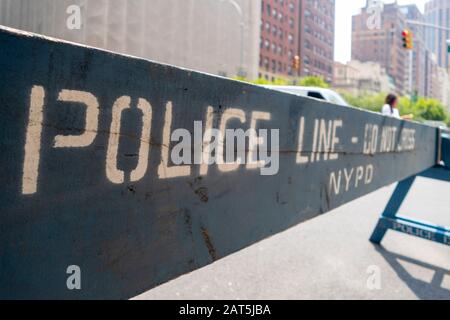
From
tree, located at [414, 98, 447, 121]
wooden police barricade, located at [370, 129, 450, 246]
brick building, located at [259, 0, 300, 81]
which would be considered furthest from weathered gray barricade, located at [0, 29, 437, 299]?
tree, located at [414, 98, 447, 121]

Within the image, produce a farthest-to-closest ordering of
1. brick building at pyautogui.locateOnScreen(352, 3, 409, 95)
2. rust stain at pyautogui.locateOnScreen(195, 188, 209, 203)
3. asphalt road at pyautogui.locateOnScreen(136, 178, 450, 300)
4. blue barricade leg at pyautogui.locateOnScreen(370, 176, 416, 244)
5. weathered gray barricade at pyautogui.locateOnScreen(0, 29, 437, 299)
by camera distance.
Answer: brick building at pyautogui.locateOnScreen(352, 3, 409, 95) → blue barricade leg at pyautogui.locateOnScreen(370, 176, 416, 244) → asphalt road at pyautogui.locateOnScreen(136, 178, 450, 300) → rust stain at pyautogui.locateOnScreen(195, 188, 209, 203) → weathered gray barricade at pyautogui.locateOnScreen(0, 29, 437, 299)

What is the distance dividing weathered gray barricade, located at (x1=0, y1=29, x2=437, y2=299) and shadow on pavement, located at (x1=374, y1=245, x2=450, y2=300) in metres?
3.05

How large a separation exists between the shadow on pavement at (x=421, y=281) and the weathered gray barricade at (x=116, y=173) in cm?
305

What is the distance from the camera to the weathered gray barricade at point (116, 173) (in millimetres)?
503

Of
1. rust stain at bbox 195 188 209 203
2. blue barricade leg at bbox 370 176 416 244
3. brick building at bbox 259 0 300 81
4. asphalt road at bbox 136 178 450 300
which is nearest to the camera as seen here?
rust stain at bbox 195 188 209 203

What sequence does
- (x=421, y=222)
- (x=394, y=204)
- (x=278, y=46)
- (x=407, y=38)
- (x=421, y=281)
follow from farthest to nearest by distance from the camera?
(x=278, y=46), (x=407, y=38), (x=394, y=204), (x=421, y=222), (x=421, y=281)

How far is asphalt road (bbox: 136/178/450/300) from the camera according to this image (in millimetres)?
3152

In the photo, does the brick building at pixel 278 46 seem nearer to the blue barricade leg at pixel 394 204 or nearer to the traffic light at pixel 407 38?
the traffic light at pixel 407 38

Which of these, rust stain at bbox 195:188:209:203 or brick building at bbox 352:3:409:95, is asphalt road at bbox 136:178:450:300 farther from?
brick building at bbox 352:3:409:95

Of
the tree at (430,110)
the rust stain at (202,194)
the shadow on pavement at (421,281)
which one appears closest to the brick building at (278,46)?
the tree at (430,110)

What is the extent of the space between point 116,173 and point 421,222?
4.36 metres

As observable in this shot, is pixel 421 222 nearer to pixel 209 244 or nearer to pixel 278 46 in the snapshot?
pixel 209 244

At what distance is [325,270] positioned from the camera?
146 inches

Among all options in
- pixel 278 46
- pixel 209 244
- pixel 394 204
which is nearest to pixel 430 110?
pixel 278 46
